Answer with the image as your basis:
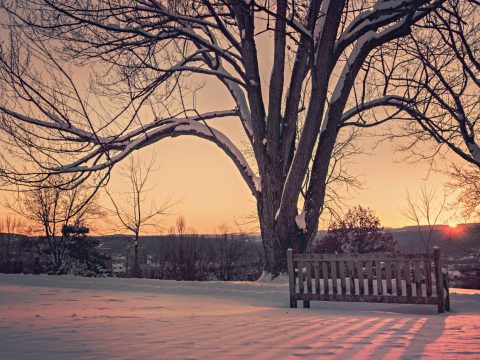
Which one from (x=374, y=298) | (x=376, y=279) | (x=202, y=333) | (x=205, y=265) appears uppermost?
(x=205, y=265)

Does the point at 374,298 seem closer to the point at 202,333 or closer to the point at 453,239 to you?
the point at 202,333

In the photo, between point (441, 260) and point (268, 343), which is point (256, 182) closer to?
point (441, 260)

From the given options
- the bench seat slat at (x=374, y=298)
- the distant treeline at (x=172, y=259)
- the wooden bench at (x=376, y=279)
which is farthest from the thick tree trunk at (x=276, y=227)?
the distant treeline at (x=172, y=259)

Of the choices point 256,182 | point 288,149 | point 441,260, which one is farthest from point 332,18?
point 441,260

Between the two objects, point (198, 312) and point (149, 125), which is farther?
point (149, 125)

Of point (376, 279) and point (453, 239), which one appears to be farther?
point (453, 239)

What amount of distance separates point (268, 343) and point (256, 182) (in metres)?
10.4

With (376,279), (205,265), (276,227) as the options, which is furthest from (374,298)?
(205,265)

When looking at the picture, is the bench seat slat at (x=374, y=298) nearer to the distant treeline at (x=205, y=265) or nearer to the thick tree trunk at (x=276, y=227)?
the thick tree trunk at (x=276, y=227)

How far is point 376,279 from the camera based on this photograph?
33.4ft

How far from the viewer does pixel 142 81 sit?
16.0 m

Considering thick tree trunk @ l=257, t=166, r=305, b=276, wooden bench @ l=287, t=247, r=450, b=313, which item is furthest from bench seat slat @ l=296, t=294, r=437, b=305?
thick tree trunk @ l=257, t=166, r=305, b=276

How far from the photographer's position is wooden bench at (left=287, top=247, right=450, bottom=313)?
988 cm

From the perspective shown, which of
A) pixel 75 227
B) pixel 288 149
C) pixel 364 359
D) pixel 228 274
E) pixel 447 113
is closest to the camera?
pixel 364 359
